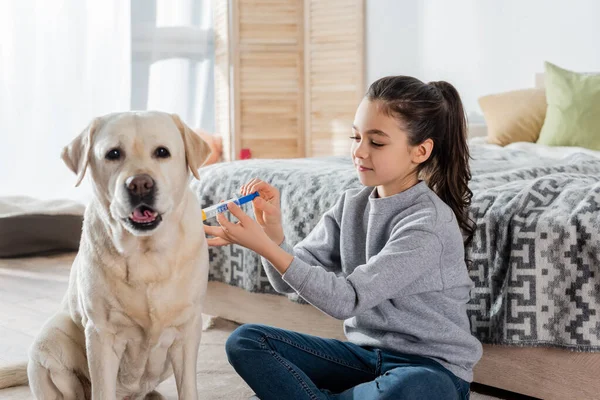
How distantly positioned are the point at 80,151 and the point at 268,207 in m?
0.42

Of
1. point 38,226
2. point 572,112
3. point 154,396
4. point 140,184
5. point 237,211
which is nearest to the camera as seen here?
point 140,184

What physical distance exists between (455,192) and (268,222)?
17.1 inches

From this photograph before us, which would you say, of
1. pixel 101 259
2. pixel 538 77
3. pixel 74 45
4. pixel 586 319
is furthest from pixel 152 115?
pixel 74 45

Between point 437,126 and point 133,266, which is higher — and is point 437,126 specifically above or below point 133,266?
above

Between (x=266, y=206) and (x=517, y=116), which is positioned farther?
(x=517, y=116)

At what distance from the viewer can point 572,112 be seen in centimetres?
332

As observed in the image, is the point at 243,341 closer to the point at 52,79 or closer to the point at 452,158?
the point at 452,158

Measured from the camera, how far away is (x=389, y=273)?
4.96 ft

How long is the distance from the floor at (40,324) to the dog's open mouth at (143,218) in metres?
0.69

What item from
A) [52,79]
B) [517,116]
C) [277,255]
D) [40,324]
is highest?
[52,79]

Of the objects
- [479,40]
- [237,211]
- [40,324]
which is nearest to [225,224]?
[237,211]

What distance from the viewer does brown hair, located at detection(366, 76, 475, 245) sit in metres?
1.61

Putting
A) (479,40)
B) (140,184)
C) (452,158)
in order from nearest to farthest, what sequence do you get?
(140,184) → (452,158) → (479,40)

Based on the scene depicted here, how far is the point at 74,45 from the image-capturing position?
16.2ft
